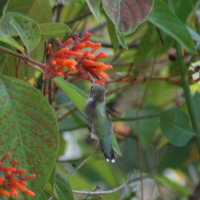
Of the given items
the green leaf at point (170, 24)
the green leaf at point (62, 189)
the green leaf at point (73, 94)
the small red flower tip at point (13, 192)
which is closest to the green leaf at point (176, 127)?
the green leaf at point (170, 24)

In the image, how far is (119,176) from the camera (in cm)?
193

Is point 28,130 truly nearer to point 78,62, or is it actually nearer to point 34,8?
point 78,62

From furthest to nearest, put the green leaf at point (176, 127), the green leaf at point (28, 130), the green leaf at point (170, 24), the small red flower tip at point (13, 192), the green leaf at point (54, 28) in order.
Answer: the green leaf at point (176, 127), the green leaf at point (170, 24), the green leaf at point (54, 28), the green leaf at point (28, 130), the small red flower tip at point (13, 192)

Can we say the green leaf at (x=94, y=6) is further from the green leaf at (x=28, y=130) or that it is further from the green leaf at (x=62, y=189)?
the green leaf at (x=62, y=189)

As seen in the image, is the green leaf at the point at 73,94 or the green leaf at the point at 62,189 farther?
the green leaf at the point at 62,189

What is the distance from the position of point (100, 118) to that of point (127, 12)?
Result: 185mm

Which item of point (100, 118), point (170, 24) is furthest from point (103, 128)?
point (170, 24)

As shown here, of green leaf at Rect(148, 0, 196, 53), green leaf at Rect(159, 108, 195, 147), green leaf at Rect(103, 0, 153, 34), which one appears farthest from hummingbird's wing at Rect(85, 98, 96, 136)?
green leaf at Rect(159, 108, 195, 147)

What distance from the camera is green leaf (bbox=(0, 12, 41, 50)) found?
2.73 feet

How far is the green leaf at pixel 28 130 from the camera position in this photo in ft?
2.58

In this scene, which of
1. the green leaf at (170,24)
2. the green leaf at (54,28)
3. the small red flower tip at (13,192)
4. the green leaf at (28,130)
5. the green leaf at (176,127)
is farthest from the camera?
the green leaf at (176,127)

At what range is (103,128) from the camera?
78cm

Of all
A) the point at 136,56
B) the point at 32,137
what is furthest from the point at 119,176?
the point at 32,137

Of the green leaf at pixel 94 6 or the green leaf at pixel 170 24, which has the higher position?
the green leaf at pixel 94 6
